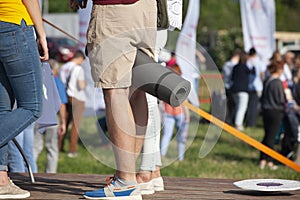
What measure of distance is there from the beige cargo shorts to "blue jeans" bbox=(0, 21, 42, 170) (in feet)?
1.17

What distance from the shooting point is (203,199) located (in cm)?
477

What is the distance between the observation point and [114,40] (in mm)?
4453

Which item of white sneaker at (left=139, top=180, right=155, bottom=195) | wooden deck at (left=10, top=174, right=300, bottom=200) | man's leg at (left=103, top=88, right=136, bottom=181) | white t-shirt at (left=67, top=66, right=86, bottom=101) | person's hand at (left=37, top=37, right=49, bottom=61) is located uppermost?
person's hand at (left=37, top=37, right=49, bottom=61)

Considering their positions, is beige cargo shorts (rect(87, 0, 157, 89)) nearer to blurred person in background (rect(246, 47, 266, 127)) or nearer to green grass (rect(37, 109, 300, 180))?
green grass (rect(37, 109, 300, 180))

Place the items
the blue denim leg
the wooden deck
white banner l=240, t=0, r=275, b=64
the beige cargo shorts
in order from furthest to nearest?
white banner l=240, t=0, r=275, b=64 → the blue denim leg → the wooden deck → the beige cargo shorts

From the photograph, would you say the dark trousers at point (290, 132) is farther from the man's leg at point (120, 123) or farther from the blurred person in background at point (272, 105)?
the man's leg at point (120, 123)

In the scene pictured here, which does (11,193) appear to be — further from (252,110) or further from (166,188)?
(252,110)

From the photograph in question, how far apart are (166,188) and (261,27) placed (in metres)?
12.5

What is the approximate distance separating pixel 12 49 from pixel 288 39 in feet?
160

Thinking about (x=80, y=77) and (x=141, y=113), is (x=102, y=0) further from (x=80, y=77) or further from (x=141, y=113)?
(x=80, y=77)

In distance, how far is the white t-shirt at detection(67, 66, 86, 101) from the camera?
42.3 feet

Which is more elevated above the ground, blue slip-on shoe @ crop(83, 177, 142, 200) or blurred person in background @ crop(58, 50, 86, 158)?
blue slip-on shoe @ crop(83, 177, 142, 200)

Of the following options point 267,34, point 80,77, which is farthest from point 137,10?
point 267,34

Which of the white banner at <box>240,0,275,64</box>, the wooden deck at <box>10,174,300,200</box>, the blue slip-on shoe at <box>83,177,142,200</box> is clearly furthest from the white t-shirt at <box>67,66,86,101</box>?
the blue slip-on shoe at <box>83,177,142,200</box>
